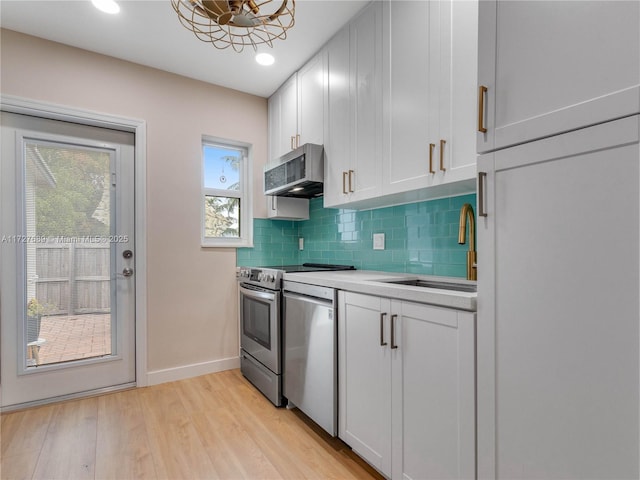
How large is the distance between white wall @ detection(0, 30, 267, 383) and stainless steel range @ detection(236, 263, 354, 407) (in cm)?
28

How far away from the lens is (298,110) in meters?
2.75

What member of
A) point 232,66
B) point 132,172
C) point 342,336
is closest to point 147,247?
point 132,172

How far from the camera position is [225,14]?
1.54 metres

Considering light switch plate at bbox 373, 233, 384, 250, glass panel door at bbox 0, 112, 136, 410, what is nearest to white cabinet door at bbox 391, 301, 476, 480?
light switch plate at bbox 373, 233, 384, 250

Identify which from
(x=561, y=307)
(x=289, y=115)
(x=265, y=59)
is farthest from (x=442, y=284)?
(x=265, y=59)

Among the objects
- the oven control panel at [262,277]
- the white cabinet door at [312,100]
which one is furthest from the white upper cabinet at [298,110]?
the oven control panel at [262,277]

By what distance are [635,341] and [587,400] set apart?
0.20 meters

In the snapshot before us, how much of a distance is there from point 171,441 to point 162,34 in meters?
2.63

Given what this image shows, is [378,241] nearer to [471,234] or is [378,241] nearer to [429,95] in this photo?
[471,234]

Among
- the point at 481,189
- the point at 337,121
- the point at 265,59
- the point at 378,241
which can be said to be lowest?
the point at 378,241

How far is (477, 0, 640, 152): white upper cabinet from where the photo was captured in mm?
801

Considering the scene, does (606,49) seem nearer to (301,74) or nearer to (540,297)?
(540,297)

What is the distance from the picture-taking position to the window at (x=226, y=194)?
3.12m

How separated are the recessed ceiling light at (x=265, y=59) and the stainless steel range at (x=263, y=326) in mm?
1622
